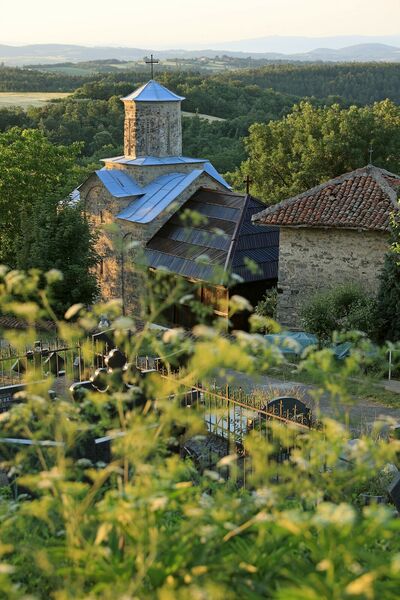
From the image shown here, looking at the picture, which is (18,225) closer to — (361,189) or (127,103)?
(127,103)

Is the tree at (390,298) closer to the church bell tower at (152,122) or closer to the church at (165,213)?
the church at (165,213)

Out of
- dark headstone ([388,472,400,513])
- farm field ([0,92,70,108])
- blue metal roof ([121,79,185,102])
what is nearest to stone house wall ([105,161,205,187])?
blue metal roof ([121,79,185,102])

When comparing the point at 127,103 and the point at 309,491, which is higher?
the point at 127,103

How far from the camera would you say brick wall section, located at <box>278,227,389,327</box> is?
2130cm

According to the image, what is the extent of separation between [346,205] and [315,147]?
14226 millimetres

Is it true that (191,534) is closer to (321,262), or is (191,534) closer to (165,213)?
(321,262)

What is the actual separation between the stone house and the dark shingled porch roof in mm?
1589

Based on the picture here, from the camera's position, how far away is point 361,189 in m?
22.2

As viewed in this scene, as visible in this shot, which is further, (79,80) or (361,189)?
(79,80)

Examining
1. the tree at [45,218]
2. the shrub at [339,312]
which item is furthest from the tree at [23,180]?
the shrub at [339,312]

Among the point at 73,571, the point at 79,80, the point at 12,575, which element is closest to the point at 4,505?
the point at 12,575

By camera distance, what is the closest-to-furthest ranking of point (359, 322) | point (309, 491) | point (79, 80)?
point (309, 491) < point (359, 322) < point (79, 80)

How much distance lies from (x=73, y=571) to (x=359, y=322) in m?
16.0

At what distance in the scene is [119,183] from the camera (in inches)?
1126
